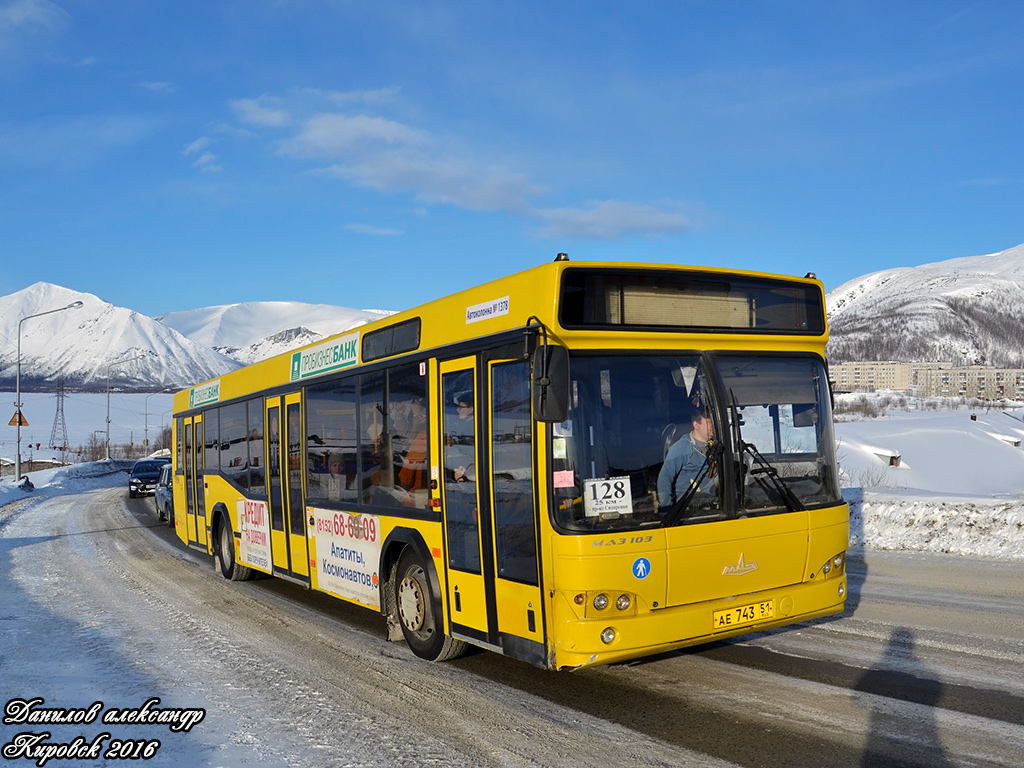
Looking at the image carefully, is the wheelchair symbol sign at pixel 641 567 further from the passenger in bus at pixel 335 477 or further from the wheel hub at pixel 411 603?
the passenger in bus at pixel 335 477

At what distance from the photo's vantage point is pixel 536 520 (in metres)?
5.89

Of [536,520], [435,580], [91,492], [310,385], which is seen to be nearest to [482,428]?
[536,520]

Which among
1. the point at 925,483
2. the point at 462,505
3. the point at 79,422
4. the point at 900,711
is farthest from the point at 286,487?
the point at 79,422

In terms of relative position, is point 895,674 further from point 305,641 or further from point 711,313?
point 305,641

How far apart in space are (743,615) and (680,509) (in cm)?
90

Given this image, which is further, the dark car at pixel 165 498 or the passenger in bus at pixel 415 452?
the dark car at pixel 165 498

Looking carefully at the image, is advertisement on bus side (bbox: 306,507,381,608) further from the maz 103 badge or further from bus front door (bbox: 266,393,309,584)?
the maz 103 badge

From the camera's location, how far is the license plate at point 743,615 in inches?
238

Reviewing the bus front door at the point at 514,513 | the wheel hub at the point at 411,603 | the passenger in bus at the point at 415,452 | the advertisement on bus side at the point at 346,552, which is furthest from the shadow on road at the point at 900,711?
the advertisement on bus side at the point at 346,552

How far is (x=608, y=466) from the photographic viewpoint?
229 inches

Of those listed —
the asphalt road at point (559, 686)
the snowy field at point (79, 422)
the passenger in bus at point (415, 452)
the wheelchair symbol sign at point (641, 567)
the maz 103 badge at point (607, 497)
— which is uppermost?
the snowy field at point (79, 422)

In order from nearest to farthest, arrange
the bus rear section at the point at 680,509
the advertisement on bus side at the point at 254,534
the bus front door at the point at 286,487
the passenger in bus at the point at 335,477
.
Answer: the bus rear section at the point at 680,509 → the passenger in bus at the point at 335,477 → the bus front door at the point at 286,487 → the advertisement on bus side at the point at 254,534

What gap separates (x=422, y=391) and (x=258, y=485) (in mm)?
4858

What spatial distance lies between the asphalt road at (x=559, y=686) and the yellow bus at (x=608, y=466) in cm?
45
